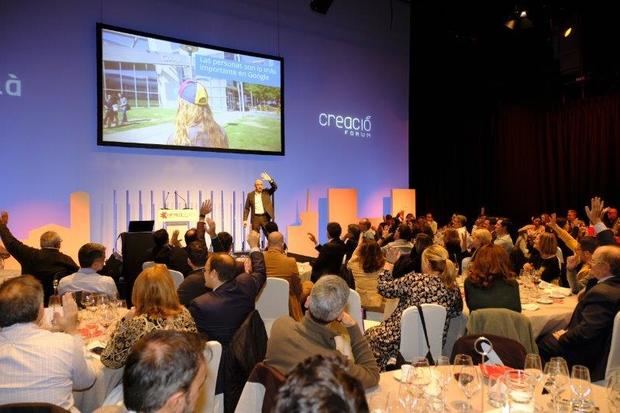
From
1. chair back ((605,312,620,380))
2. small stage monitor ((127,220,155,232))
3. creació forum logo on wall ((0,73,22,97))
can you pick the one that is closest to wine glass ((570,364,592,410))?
chair back ((605,312,620,380))

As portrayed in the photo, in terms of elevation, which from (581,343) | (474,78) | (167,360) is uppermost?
(474,78)

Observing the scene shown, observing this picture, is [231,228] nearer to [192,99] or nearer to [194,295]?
[192,99]

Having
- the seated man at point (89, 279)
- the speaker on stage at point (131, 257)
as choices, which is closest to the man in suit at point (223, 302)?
the seated man at point (89, 279)

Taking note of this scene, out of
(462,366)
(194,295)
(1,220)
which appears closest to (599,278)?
(462,366)

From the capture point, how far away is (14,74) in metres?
8.20

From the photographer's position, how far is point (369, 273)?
218 inches

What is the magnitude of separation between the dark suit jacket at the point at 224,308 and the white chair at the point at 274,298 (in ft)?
4.03

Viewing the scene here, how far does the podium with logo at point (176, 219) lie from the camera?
9141 mm

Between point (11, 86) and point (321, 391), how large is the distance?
8.78 meters

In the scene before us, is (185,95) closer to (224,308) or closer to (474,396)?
(224,308)

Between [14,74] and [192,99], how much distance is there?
296 cm

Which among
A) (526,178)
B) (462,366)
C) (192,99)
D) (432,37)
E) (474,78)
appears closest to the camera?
(462,366)

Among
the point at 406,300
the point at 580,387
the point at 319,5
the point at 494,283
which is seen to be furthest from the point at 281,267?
the point at 319,5

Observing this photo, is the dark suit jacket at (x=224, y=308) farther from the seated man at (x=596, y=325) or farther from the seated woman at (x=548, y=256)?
the seated woman at (x=548, y=256)
